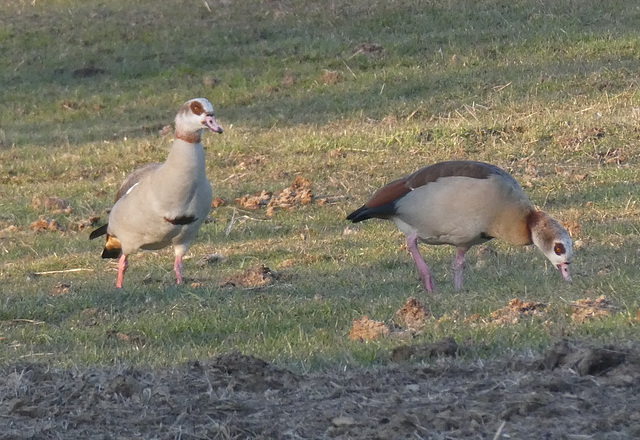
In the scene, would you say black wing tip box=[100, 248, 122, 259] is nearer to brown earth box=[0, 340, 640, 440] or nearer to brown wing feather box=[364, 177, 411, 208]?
brown wing feather box=[364, 177, 411, 208]

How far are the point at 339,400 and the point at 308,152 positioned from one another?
10274mm

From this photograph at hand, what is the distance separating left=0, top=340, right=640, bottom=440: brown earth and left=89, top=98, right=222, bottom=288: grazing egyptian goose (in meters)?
3.66

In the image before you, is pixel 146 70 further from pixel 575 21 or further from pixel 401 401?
pixel 401 401

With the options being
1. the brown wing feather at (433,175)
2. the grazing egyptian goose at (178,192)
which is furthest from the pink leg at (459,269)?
the grazing egyptian goose at (178,192)

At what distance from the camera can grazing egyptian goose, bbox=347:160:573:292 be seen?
825cm

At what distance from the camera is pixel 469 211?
8.24 m

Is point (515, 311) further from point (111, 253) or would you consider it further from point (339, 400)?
point (111, 253)

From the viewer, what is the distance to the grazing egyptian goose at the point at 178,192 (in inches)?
357

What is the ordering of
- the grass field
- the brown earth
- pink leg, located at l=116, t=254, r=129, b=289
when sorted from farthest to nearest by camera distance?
pink leg, located at l=116, t=254, r=129, b=289, the grass field, the brown earth

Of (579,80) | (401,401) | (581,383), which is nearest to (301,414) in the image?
(401,401)

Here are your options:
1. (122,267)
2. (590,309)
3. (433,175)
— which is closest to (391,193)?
(433,175)

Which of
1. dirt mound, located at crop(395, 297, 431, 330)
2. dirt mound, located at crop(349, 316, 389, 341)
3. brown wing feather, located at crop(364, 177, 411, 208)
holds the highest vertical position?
brown wing feather, located at crop(364, 177, 411, 208)

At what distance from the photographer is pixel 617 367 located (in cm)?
489

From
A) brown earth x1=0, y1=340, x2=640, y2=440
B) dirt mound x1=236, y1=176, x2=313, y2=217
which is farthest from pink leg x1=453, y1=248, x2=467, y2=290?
dirt mound x1=236, y1=176, x2=313, y2=217
